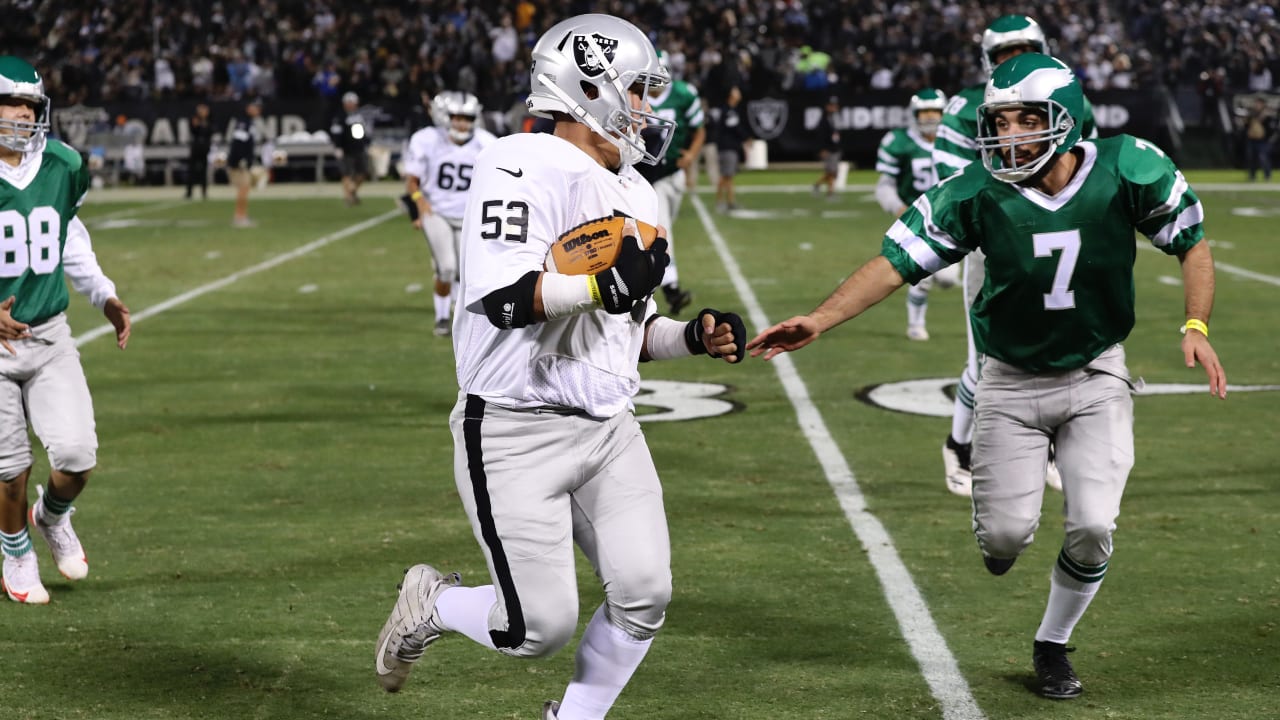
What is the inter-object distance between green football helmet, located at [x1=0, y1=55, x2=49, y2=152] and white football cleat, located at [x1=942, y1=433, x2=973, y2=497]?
13.3ft

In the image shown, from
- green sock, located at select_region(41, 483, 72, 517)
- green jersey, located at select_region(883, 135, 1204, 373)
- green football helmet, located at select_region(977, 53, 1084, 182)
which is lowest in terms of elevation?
green sock, located at select_region(41, 483, 72, 517)

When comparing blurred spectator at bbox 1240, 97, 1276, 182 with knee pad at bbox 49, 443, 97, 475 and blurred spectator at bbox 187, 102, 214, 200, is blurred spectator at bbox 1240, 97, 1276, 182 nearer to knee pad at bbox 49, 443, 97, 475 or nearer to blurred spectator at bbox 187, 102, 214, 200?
blurred spectator at bbox 187, 102, 214, 200

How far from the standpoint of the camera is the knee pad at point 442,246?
13648 mm

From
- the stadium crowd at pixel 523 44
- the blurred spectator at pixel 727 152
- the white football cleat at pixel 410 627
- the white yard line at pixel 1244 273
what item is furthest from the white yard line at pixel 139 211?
the white football cleat at pixel 410 627

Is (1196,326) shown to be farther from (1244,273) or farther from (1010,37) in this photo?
(1244,273)

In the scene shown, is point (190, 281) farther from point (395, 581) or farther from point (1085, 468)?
point (1085, 468)

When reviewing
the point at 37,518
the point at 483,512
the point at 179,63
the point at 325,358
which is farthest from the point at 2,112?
the point at 179,63

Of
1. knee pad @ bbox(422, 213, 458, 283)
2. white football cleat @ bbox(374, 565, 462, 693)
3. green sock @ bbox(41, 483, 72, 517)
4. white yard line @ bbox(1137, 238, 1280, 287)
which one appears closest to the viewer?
white football cleat @ bbox(374, 565, 462, 693)

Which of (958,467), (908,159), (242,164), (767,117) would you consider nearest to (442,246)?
(908,159)

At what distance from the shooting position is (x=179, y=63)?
4006 centimetres

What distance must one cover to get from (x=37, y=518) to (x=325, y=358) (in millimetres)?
6033

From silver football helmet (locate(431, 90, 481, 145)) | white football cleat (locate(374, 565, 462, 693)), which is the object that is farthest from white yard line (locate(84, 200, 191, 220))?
white football cleat (locate(374, 565, 462, 693))

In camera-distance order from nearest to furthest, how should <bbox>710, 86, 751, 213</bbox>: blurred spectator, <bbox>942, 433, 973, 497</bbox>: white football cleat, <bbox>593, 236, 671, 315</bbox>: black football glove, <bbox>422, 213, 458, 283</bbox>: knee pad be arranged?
<bbox>593, 236, 671, 315</bbox>: black football glove < <bbox>942, 433, 973, 497</bbox>: white football cleat < <bbox>422, 213, 458, 283</bbox>: knee pad < <bbox>710, 86, 751, 213</bbox>: blurred spectator

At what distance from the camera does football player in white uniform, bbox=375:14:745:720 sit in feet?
13.7
